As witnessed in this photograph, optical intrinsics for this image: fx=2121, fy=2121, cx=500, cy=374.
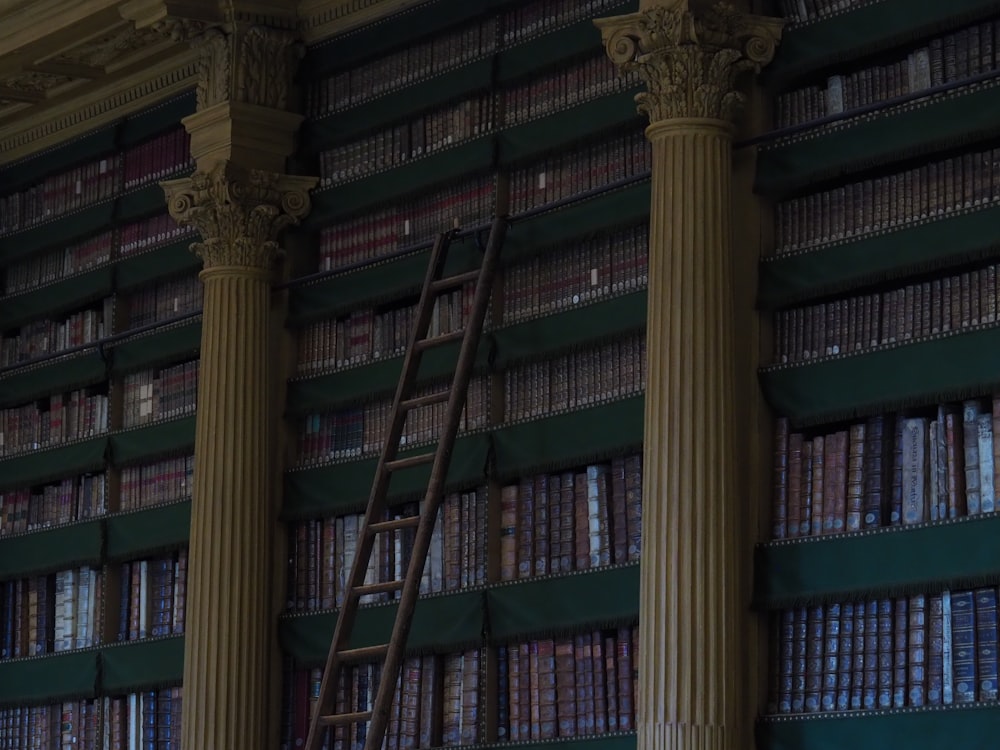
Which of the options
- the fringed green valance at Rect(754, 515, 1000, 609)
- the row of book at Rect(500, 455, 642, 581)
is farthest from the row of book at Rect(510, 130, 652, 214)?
the fringed green valance at Rect(754, 515, 1000, 609)

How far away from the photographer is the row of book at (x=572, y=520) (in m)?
5.67

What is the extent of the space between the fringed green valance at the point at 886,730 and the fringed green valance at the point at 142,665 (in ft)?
8.13

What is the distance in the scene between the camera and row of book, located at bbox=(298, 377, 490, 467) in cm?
620

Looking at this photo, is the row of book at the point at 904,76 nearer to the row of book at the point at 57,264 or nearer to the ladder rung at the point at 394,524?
the ladder rung at the point at 394,524

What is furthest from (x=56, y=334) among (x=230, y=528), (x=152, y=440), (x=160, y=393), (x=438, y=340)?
(x=438, y=340)

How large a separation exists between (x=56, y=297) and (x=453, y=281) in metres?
2.35

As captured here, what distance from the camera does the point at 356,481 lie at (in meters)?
6.51

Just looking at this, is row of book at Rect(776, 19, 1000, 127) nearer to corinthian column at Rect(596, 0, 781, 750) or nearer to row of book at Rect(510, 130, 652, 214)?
corinthian column at Rect(596, 0, 781, 750)

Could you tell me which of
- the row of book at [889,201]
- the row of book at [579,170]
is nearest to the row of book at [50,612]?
the row of book at [579,170]

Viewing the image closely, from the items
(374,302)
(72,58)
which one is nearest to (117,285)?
(72,58)

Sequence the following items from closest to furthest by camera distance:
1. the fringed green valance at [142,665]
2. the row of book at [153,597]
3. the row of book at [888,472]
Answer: the row of book at [888,472]
the fringed green valance at [142,665]
the row of book at [153,597]

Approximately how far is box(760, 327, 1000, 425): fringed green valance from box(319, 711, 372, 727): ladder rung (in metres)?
1.45

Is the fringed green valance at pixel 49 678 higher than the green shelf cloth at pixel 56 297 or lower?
lower

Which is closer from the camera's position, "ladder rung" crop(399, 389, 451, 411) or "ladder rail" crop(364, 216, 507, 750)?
"ladder rail" crop(364, 216, 507, 750)
